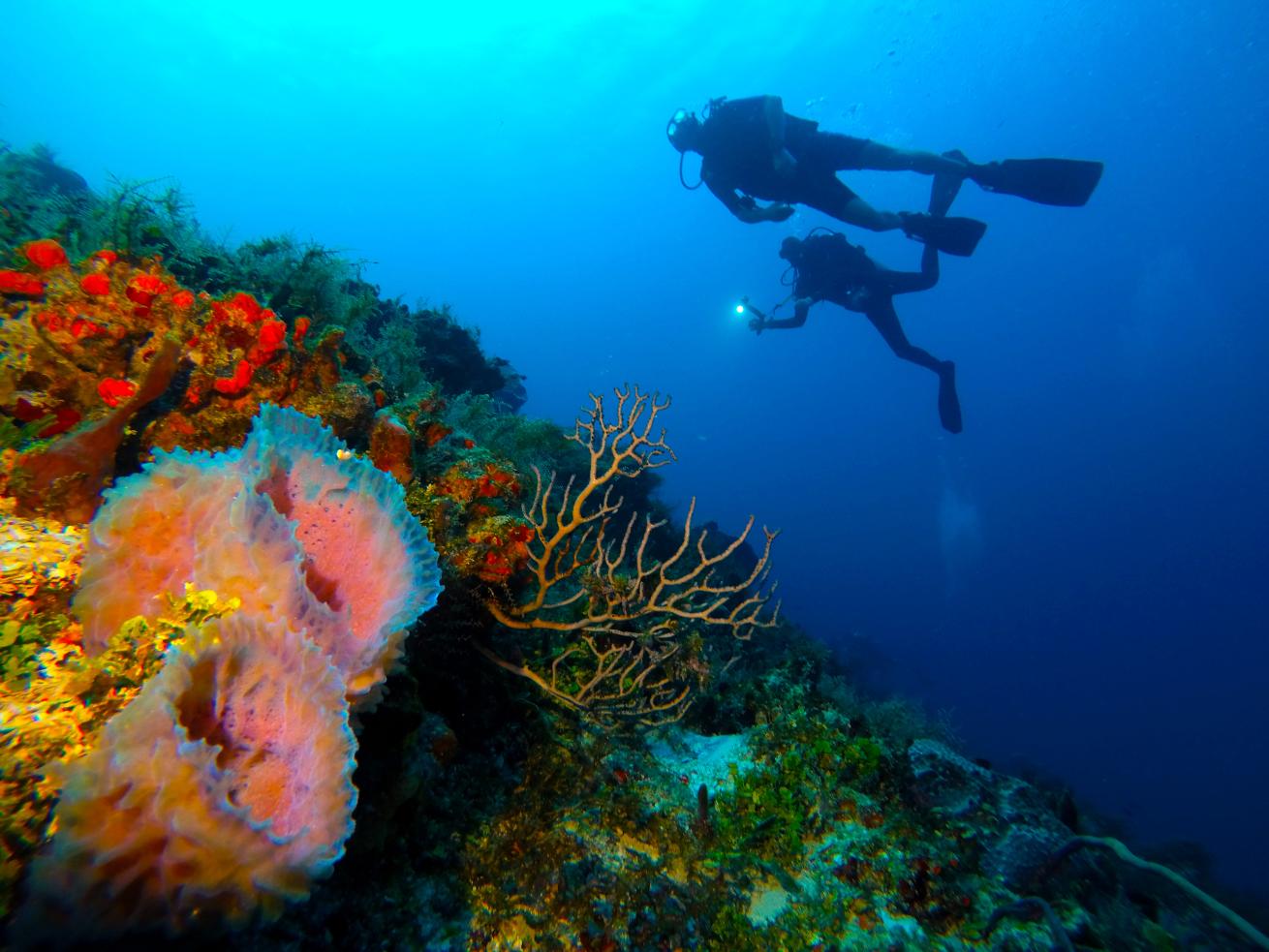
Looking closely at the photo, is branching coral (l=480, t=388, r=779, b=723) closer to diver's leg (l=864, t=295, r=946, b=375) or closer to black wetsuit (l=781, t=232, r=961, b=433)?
black wetsuit (l=781, t=232, r=961, b=433)

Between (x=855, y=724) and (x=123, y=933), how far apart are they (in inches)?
202

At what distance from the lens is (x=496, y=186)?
131 meters

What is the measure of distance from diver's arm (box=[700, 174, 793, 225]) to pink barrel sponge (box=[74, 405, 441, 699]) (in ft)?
45.8

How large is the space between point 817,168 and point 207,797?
17.5 m

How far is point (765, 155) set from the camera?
14125 millimetres

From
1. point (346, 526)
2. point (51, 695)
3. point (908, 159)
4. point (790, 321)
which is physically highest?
point (908, 159)

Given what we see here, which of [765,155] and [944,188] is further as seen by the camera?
[944,188]

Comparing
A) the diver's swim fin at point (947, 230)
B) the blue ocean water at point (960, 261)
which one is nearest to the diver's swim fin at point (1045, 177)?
the diver's swim fin at point (947, 230)

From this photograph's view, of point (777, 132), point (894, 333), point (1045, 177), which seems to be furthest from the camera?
point (894, 333)

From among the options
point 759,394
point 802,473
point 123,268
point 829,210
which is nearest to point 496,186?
point 759,394

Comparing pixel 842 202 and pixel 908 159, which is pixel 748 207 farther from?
pixel 908 159

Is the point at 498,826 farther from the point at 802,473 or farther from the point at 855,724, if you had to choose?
the point at 802,473

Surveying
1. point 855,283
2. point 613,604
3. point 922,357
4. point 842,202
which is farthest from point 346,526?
point 922,357

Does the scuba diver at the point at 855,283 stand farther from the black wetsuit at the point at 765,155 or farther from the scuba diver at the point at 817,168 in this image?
the black wetsuit at the point at 765,155
